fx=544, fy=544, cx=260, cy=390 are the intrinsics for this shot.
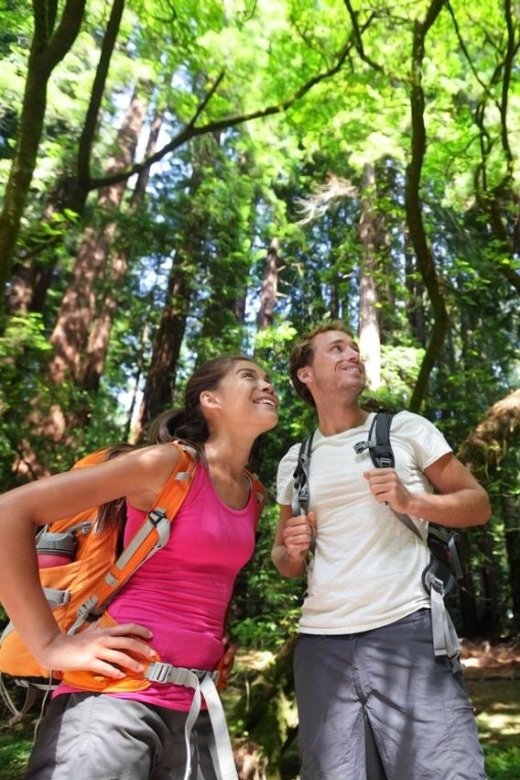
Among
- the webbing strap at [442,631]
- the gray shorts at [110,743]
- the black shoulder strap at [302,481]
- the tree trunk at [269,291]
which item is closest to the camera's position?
the gray shorts at [110,743]

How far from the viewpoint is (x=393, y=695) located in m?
2.18

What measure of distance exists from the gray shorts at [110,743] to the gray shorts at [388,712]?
607mm

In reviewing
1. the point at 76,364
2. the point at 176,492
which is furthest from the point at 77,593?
the point at 76,364

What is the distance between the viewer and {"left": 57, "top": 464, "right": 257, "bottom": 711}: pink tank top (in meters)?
1.87

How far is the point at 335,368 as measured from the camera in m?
3.02

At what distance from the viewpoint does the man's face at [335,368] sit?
2943 millimetres

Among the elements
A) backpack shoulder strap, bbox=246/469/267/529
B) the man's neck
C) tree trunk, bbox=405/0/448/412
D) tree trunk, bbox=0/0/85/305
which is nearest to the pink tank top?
backpack shoulder strap, bbox=246/469/267/529

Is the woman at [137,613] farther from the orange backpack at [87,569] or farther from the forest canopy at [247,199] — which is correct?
the forest canopy at [247,199]

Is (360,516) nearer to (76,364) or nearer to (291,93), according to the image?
(291,93)

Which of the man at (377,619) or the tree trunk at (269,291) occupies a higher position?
the tree trunk at (269,291)

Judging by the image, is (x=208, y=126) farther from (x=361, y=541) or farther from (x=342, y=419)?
(x=361, y=541)

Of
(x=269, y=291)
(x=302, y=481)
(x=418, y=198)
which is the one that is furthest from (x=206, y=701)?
(x=269, y=291)

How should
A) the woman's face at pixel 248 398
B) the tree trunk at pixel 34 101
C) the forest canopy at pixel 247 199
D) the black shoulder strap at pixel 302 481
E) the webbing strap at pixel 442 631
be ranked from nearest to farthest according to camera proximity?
1. the webbing strap at pixel 442 631
2. the woman's face at pixel 248 398
3. the black shoulder strap at pixel 302 481
4. the tree trunk at pixel 34 101
5. the forest canopy at pixel 247 199

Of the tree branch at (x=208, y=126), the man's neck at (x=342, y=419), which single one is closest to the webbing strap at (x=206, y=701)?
the man's neck at (x=342, y=419)
